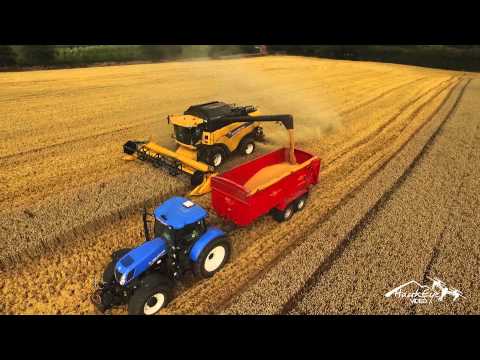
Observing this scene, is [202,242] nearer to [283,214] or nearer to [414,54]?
[283,214]

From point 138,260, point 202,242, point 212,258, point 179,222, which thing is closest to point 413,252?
point 212,258

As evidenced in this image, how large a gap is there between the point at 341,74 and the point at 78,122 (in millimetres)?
25503

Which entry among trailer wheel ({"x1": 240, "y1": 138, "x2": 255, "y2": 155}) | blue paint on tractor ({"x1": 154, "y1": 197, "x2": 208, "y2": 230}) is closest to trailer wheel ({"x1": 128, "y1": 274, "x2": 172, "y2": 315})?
blue paint on tractor ({"x1": 154, "y1": 197, "x2": 208, "y2": 230})

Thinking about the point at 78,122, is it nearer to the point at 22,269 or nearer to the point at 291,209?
the point at 22,269

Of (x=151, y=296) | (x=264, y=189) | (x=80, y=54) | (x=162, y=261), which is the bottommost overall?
(x=151, y=296)

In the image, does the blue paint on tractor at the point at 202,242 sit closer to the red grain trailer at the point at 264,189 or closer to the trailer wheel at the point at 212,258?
the trailer wheel at the point at 212,258

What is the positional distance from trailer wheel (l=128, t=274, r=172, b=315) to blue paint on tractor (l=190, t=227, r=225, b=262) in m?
0.64

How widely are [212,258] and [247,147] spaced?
5.97m

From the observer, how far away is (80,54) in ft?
104

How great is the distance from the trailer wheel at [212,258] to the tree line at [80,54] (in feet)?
104

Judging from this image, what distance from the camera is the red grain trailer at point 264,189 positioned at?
21.7 feet

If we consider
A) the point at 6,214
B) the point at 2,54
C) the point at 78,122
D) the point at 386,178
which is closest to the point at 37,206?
the point at 6,214

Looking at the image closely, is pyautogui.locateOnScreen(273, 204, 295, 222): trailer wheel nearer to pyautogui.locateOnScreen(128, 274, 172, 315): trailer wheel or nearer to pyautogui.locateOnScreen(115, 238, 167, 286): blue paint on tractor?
pyautogui.locateOnScreen(115, 238, 167, 286): blue paint on tractor

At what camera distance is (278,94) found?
21297 millimetres
